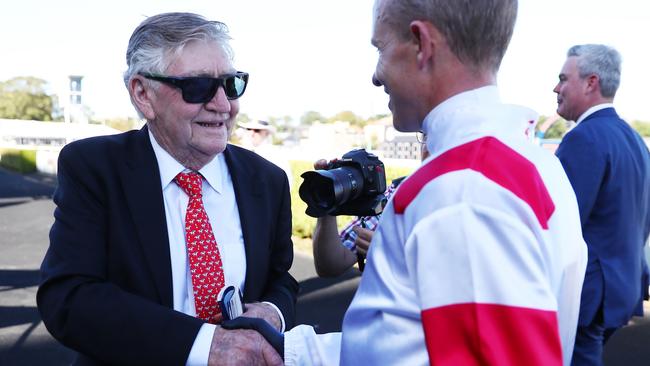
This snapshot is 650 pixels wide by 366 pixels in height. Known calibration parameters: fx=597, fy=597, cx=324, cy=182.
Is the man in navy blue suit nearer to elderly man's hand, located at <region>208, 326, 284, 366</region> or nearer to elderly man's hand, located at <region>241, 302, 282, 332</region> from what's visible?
elderly man's hand, located at <region>241, 302, 282, 332</region>

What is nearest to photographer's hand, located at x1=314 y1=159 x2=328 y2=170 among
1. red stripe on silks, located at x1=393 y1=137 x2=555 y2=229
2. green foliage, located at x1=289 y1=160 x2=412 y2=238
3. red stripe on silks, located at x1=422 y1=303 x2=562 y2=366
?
red stripe on silks, located at x1=393 y1=137 x2=555 y2=229

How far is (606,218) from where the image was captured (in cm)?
313

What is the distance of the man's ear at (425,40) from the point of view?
118 cm

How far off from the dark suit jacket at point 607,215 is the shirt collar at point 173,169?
1.94 m

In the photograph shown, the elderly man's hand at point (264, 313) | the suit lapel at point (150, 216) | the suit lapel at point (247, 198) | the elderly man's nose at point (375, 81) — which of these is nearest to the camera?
the elderly man's nose at point (375, 81)

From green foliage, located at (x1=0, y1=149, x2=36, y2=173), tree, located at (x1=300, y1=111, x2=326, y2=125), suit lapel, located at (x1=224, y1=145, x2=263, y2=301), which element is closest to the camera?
suit lapel, located at (x1=224, y1=145, x2=263, y2=301)

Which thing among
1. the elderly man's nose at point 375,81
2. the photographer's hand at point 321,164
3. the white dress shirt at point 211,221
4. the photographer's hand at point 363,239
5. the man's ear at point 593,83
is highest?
the man's ear at point 593,83

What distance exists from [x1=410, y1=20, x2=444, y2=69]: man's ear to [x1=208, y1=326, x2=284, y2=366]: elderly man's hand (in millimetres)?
927

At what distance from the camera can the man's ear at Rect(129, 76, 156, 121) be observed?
1975 mm

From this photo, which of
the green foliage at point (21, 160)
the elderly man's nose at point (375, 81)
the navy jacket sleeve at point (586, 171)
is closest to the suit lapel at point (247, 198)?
the elderly man's nose at point (375, 81)

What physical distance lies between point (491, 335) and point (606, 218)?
2.46 m

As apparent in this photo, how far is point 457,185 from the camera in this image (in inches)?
40.6

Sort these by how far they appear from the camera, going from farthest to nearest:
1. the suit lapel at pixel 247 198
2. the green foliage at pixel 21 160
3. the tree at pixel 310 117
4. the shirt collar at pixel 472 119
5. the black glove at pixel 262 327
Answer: the tree at pixel 310 117
the green foliage at pixel 21 160
the suit lapel at pixel 247 198
the black glove at pixel 262 327
the shirt collar at pixel 472 119

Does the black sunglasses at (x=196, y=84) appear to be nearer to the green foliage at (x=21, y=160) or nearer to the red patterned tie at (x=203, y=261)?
the red patterned tie at (x=203, y=261)
